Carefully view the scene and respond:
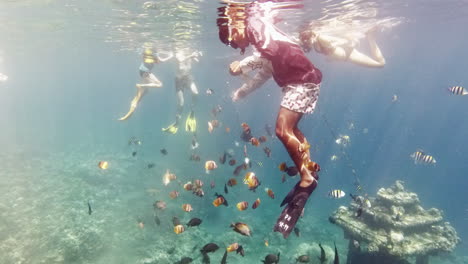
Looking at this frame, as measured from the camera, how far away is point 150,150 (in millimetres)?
32438

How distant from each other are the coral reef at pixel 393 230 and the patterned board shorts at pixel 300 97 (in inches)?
268

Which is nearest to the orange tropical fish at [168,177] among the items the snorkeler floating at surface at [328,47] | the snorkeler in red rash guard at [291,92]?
the snorkeler floating at surface at [328,47]

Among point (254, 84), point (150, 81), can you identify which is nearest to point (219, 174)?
point (150, 81)

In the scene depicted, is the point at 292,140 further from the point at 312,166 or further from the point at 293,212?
the point at 293,212

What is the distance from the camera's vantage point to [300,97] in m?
4.26

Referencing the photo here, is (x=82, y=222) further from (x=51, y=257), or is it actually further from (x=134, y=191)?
(x=134, y=191)

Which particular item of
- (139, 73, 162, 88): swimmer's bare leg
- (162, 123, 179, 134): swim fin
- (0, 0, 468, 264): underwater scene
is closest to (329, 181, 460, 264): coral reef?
(0, 0, 468, 264): underwater scene

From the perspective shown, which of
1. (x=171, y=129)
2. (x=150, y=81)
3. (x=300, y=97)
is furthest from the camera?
(x=150, y=81)

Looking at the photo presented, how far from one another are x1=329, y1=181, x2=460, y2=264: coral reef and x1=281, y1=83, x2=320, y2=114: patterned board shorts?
679 centimetres

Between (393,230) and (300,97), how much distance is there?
1019cm

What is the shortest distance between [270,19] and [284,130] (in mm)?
14609

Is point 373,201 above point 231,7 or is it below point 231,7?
below

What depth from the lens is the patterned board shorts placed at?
425 cm

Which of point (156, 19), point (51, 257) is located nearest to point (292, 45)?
point (51, 257)
